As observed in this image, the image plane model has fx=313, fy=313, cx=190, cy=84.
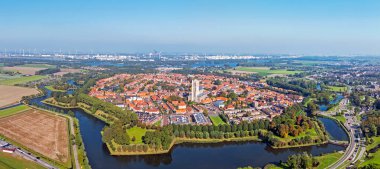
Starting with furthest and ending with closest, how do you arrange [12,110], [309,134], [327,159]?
[12,110], [309,134], [327,159]

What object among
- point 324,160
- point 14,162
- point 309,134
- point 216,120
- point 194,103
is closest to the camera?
point 14,162

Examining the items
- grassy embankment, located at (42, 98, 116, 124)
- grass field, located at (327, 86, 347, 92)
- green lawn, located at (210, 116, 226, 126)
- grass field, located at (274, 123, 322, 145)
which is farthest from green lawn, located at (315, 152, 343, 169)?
grass field, located at (327, 86, 347, 92)

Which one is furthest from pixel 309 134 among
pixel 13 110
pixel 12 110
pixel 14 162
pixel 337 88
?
pixel 337 88

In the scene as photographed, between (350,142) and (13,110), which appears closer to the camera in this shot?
(350,142)

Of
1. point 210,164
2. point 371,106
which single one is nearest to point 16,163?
point 210,164

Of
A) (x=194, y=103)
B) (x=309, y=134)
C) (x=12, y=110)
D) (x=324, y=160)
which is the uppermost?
(x=194, y=103)

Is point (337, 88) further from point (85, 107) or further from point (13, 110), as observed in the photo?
point (13, 110)

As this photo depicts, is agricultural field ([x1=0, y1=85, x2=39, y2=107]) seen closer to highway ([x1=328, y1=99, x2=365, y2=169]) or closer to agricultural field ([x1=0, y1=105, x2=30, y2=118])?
agricultural field ([x1=0, y1=105, x2=30, y2=118])
